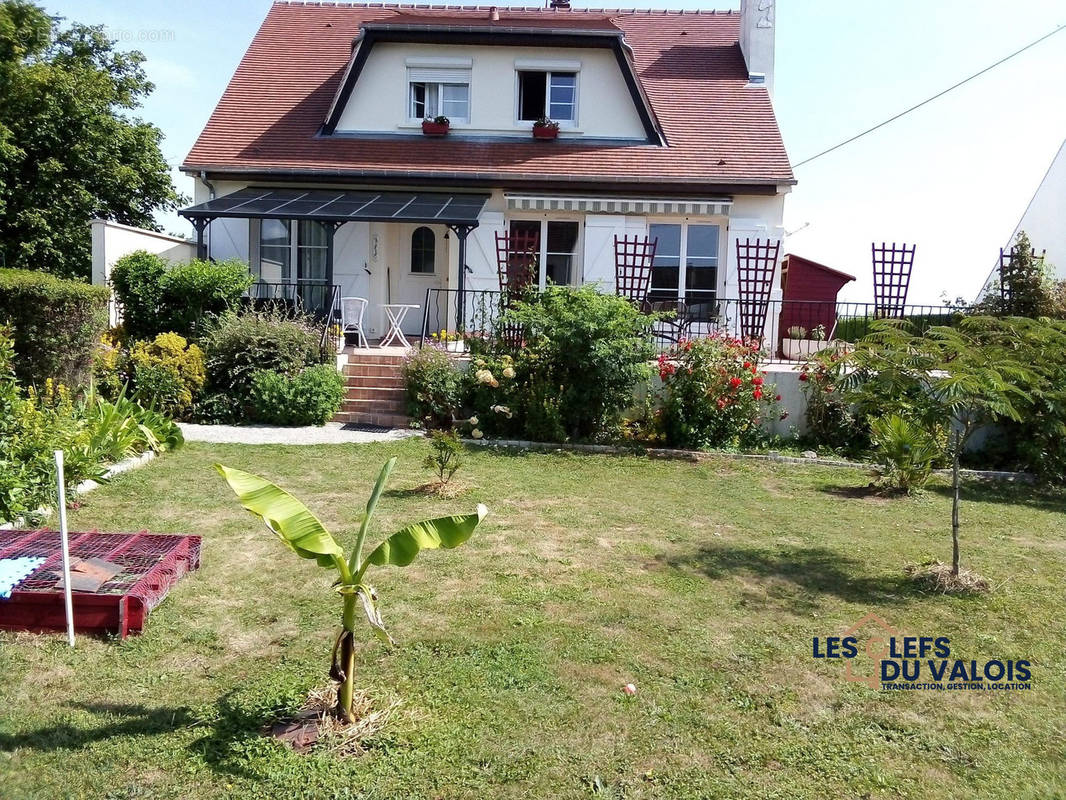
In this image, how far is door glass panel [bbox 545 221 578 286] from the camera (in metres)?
18.2

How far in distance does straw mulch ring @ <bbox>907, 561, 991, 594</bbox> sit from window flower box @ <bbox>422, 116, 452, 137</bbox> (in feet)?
51.5

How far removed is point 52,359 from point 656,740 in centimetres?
841

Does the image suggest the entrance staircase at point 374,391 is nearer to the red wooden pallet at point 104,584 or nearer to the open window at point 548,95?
the red wooden pallet at point 104,584

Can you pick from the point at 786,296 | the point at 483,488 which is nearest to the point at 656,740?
the point at 483,488

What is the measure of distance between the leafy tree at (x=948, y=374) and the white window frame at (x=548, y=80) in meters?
13.5

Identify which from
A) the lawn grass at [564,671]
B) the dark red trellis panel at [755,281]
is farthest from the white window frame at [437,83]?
the lawn grass at [564,671]

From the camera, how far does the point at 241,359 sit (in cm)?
1266

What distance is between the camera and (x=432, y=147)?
1847cm

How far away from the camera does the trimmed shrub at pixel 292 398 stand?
12.3m

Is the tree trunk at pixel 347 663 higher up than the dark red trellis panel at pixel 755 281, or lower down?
lower down

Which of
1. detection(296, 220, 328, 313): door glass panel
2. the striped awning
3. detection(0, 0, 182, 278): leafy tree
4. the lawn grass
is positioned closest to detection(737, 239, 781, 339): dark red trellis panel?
the striped awning

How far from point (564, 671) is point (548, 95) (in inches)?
667

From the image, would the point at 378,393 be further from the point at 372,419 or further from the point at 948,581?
the point at 948,581

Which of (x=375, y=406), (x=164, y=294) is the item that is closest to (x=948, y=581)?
(x=375, y=406)
